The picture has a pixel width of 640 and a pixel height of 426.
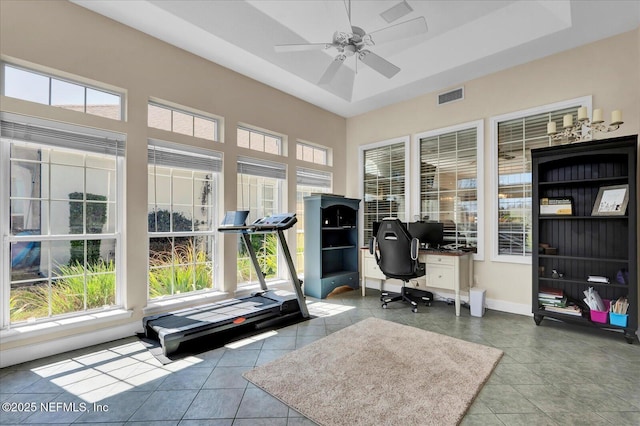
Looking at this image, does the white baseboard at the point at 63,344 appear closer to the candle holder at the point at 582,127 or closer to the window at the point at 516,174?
the window at the point at 516,174

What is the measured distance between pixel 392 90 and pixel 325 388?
4.42 m

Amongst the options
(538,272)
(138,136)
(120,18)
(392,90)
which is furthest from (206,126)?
(538,272)

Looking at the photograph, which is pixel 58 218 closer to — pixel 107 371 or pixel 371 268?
pixel 107 371

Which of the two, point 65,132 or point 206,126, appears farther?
point 206,126

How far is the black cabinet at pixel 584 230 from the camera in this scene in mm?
3127

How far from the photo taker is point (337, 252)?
19.1 ft

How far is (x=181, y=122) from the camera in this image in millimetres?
3934

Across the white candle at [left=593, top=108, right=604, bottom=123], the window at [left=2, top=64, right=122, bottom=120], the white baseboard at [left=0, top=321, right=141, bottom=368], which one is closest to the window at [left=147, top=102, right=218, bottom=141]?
the window at [left=2, top=64, right=122, bottom=120]

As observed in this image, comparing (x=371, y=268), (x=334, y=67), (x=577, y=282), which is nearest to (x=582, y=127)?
(x=577, y=282)

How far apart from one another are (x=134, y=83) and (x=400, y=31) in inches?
116

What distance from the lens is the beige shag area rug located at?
200 centimetres

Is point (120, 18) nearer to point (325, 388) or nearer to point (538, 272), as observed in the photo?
point (325, 388)

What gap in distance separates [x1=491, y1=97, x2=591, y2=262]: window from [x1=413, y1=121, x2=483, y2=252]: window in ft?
0.92

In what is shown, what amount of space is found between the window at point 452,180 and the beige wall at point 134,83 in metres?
2.56
